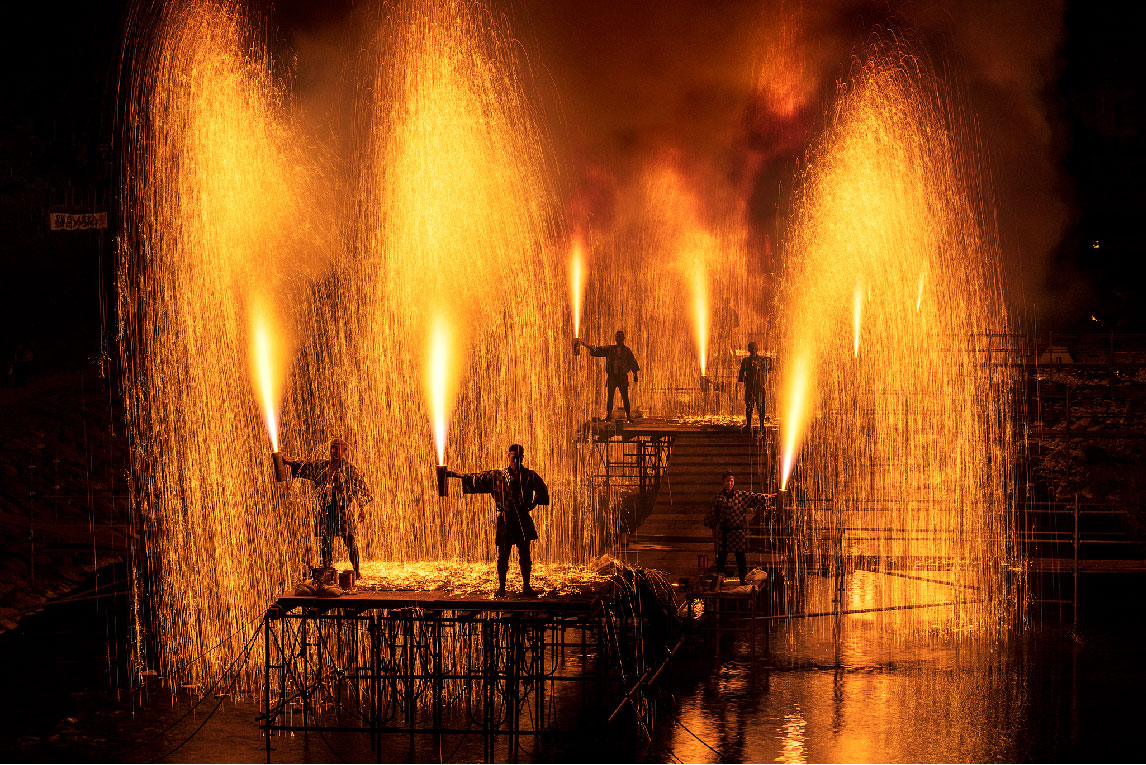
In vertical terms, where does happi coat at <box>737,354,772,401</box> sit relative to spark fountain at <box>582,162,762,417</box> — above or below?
below

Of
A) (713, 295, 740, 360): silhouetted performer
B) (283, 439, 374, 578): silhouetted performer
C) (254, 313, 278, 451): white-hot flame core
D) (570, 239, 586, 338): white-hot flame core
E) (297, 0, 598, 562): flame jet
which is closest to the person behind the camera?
(283, 439, 374, 578): silhouetted performer

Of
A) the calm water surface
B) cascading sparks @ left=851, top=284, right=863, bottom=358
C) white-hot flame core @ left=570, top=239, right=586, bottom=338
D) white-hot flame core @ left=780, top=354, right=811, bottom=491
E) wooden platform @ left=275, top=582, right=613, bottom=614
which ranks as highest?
white-hot flame core @ left=570, top=239, right=586, bottom=338

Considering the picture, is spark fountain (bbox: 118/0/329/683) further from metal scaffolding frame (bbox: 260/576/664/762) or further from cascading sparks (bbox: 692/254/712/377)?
cascading sparks (bbox: 692/254/712/377)

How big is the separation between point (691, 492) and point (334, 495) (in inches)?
456

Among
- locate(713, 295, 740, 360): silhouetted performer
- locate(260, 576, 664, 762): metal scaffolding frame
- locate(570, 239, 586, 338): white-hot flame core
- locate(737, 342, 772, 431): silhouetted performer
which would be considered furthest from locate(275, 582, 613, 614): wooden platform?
locate(713, 295, 740, 360): silhouetted performer

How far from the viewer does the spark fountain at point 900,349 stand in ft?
80.0

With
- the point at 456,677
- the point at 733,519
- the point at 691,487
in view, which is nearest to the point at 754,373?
the point at 691,487

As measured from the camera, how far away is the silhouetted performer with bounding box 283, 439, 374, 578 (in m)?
15.2

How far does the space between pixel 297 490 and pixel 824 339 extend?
55.1 feet

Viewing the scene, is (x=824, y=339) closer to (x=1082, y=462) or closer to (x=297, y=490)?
(x=1082, y=462)

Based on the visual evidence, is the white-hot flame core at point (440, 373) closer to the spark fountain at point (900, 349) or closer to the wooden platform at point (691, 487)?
the wooden platform at point (691, 487)

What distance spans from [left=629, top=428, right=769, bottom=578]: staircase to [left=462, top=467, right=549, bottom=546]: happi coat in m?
7.38

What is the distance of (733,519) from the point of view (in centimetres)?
1848

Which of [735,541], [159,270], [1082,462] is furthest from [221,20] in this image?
[1082,462]
